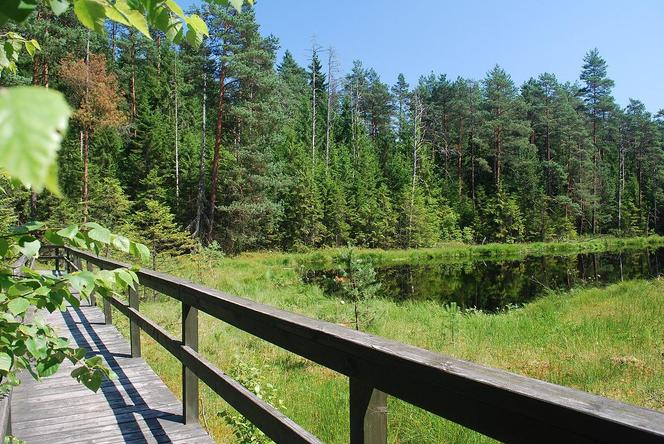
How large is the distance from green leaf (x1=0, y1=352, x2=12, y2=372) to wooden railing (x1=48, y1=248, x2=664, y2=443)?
0.90 m

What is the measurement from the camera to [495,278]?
23453 millimetres

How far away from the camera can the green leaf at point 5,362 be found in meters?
1.33

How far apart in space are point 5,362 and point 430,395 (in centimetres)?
118

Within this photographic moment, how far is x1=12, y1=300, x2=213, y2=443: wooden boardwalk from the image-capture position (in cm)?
318

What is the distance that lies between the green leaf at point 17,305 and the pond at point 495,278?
14.3m

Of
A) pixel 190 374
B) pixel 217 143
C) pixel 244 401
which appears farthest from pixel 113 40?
pixel 244 401

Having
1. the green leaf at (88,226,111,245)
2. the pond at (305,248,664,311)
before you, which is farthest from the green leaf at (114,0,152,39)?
the pond at (305,248,664,311)

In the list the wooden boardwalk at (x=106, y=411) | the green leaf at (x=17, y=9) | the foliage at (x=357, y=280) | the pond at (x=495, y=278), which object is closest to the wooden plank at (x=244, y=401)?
the wooden boardwalk at (x=106, y=411)

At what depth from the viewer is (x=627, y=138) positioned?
62.4m

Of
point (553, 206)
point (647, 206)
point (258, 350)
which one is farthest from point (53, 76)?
point (647, 206)

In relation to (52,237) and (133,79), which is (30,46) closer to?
(52,237)

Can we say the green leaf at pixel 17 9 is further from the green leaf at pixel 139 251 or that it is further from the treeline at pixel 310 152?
the treeline at pixel 310 152

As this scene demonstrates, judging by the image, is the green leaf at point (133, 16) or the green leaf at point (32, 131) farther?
the green leaf at point (133, 16)

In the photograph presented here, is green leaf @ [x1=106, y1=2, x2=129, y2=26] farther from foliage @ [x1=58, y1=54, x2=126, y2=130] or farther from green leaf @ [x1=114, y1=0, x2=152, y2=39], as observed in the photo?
foliage @ [x1=58, y1=54, x2=126, y2=130]
